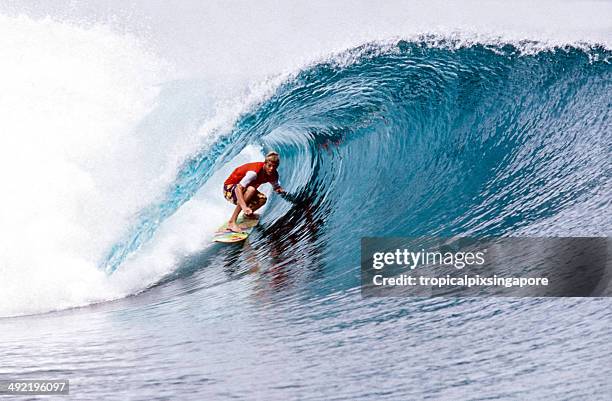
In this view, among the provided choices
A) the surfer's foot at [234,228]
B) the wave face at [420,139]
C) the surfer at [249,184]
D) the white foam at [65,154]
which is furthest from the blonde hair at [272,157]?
the white foam at [65,154]

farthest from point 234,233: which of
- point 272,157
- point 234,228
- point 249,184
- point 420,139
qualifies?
point 420,139

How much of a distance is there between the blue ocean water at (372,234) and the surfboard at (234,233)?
2.8 inches

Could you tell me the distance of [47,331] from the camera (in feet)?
7.00

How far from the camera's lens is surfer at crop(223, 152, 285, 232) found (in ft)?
9.59

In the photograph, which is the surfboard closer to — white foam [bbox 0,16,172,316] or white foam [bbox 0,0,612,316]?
white foam [bbox 0,0,612,316]

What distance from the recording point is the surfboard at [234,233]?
9.71 feet

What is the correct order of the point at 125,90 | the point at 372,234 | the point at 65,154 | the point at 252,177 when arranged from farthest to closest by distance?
1. the point at 125,90
2. the point at 65,154
3. the point at 252,177
4. the point at 372,234

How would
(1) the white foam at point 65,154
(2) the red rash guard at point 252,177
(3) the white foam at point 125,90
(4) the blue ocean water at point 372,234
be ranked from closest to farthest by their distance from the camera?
1. (4) the blue ocean water at point 372,234
2. (1) the white foam at point 65,154
3. (3) the white foam at point 125,90
4. (2) the red rash guard at point 252,177

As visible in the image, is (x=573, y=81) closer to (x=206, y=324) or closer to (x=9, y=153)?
(x=206, y=324)

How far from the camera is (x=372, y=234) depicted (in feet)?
7.50

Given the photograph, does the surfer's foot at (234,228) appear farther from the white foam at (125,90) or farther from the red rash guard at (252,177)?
the red rash guard at (252,177)

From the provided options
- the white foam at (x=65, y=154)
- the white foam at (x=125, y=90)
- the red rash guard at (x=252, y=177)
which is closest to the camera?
the white foam at (x=65, y=154)

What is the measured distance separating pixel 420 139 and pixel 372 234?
105 centimetres

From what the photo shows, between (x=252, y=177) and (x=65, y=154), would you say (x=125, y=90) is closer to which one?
(x=65, y=154)
